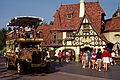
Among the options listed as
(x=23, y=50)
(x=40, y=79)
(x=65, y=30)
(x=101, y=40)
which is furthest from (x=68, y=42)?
(x=40, y=79)

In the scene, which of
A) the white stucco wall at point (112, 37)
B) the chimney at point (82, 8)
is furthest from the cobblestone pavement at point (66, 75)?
the chimney at point (82, 8)

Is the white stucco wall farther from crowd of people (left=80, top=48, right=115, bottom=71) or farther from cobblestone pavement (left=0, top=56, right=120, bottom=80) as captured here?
cobblestone pavement (left=0, top=56, right=120, bottom=80)

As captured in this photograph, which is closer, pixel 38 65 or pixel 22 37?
pixel 38 65

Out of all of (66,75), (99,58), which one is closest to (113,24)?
(99,58)

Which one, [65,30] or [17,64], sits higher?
[65,30]

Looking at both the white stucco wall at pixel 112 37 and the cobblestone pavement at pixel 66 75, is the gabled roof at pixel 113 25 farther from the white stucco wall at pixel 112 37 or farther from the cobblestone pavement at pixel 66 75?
the cobblestone pavement at pixel 66 75

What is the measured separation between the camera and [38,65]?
68.8 ft

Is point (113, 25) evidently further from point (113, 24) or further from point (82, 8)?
point (82, 8)

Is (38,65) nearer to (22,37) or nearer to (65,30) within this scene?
(22,37)

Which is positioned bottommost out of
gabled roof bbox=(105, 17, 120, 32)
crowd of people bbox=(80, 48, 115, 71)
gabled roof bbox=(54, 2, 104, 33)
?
crowd of people bbox=(80, 48, 115, 71)

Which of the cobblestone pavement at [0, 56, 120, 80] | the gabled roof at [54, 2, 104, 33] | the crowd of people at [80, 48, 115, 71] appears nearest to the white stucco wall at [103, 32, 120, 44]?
the gabled roof at [54, 2, 104, 33]

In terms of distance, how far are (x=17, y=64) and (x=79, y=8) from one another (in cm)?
3224

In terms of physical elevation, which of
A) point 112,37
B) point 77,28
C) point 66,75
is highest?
point 77,28

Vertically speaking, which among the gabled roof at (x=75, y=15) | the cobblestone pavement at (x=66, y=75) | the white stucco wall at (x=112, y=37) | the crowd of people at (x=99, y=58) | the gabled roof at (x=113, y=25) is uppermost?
the gabled roof at (x=75, y=15)
